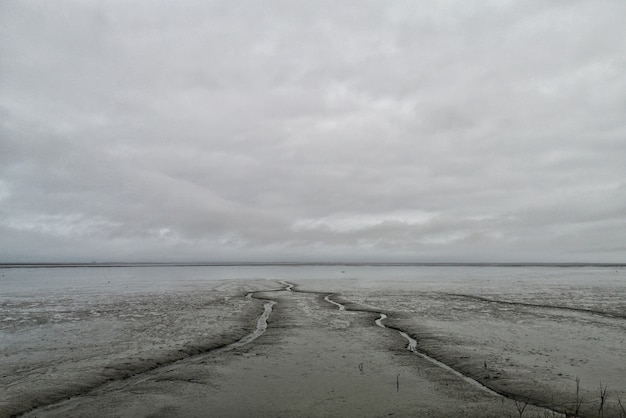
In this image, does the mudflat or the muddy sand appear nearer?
the mudflat

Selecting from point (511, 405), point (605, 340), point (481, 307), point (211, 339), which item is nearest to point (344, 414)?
point (511, 405)

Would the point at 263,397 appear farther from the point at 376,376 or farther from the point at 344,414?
the point at 376,376

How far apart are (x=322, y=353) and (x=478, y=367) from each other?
6.17 m

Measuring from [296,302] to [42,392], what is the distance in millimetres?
25143

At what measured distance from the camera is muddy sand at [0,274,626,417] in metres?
11.3

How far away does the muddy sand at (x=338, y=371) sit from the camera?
11.3 metres

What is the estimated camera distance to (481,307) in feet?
108

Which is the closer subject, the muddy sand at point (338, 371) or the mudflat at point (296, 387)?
the mudflat at point (296, 387)

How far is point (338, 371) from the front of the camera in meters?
14.7

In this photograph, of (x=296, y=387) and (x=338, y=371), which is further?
(x=338, y=371)

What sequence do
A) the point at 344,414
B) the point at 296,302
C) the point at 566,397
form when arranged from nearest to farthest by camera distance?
the point at 344,414 < the point at 566,397 < the point at 296,302

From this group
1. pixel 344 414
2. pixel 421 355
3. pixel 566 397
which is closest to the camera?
pixel 344 414

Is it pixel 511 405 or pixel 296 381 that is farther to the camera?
pixel 296 381

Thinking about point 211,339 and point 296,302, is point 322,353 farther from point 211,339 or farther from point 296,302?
point 296,302
